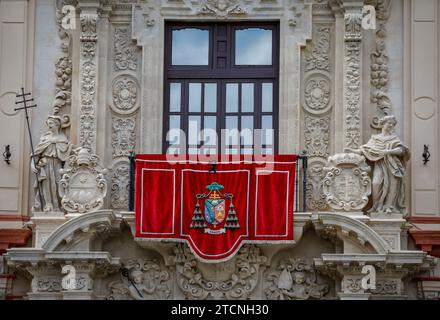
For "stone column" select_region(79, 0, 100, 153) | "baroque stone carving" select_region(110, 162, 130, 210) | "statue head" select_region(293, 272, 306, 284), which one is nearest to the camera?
"statue head" select_region(293, 272, 306, 284)

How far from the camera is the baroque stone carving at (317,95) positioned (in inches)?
1302

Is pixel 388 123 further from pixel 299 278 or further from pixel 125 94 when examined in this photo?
pixel 125 94

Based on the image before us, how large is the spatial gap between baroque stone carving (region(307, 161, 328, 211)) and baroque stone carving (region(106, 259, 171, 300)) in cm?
298

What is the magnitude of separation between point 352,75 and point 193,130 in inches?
124

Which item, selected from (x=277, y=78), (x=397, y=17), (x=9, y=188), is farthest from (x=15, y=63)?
(x=397, y=17)

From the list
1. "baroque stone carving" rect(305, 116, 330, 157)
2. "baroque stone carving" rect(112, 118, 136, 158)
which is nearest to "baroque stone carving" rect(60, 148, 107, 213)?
"baroque stone carving" rect(112, 118, 136, 158)

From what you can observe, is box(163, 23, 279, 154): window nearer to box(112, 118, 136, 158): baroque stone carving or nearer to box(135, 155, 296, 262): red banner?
box(112, 118, 136, 158): baroque stone carving

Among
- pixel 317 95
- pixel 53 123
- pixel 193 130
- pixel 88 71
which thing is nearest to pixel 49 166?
pixel 53 123

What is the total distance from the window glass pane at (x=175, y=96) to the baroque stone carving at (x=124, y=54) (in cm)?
83

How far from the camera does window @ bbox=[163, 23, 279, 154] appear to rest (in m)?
33.1

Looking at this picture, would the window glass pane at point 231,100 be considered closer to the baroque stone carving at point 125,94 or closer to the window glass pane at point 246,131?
the window glass pane at point 246,131

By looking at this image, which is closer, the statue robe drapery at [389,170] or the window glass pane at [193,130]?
the statue robe drapery at [389,170]

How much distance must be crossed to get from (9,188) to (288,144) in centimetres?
524

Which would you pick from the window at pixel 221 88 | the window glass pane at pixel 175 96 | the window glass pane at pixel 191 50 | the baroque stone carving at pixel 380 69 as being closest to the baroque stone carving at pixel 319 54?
the window at pixel 221 88
